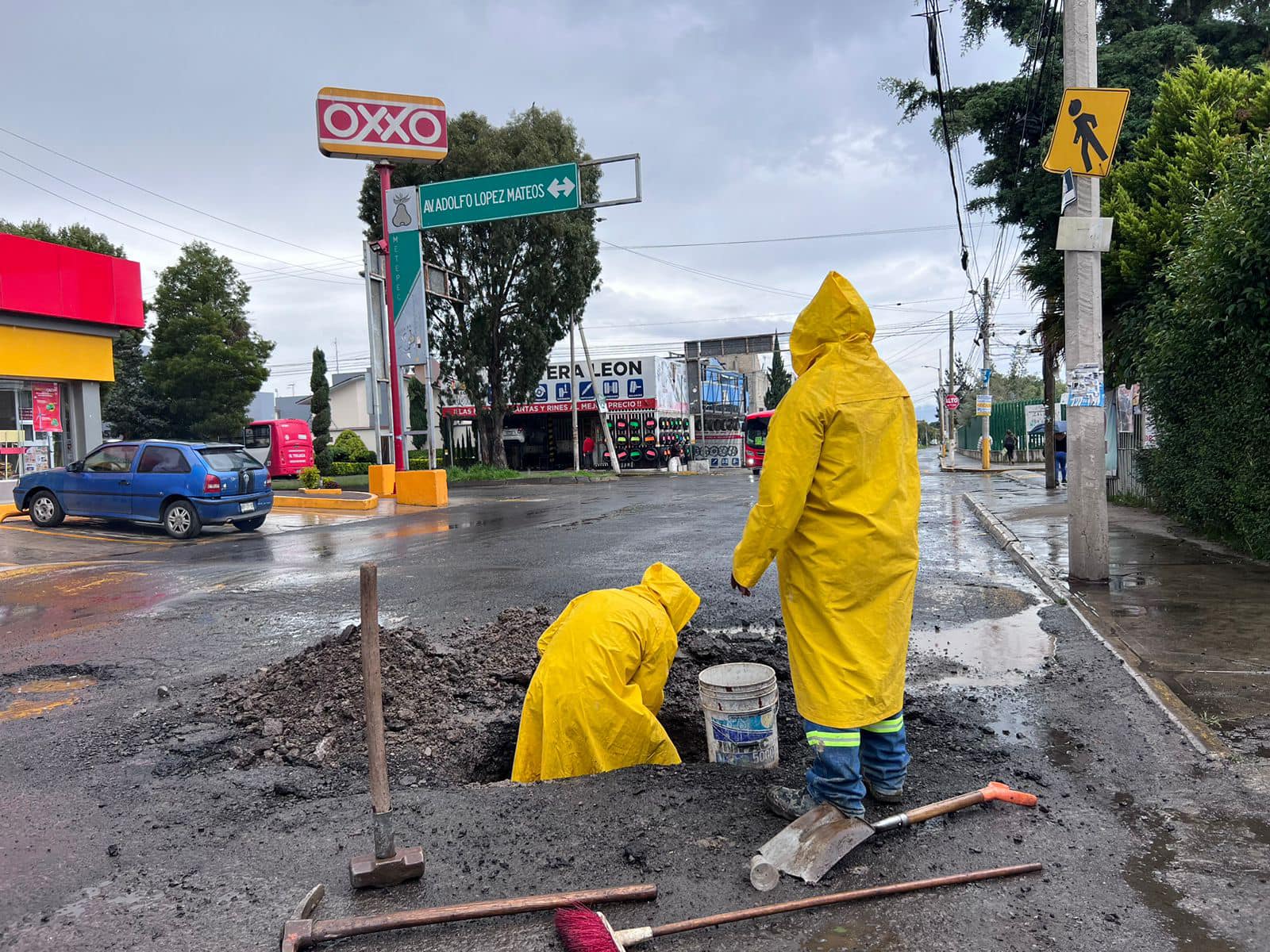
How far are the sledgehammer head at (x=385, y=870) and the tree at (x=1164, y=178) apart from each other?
1229 centimetres

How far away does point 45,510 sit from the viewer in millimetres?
14773

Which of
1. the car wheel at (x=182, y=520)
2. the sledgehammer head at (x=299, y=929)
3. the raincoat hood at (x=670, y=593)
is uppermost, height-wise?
the raincoat hood at (x=670, y=593)

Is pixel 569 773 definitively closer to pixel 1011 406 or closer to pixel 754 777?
pixel 754 777

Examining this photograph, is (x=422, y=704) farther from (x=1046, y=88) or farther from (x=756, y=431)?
(x=756, y=431)

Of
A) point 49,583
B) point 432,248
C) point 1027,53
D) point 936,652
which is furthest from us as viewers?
point 432,248

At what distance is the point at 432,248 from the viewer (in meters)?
30.4

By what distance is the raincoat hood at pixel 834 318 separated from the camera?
3.30 meters

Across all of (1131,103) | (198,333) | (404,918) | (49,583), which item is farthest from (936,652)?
(198,333)

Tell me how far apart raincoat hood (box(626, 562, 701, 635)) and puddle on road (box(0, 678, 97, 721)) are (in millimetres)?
3928

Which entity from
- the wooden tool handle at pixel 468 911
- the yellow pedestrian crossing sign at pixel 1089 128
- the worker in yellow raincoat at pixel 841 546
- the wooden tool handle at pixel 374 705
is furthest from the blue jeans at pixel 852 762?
the yellow pedestrian crossing sign at pixel 1089 128

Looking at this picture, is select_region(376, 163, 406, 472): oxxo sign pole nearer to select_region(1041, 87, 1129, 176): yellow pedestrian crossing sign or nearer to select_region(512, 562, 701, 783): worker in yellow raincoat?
select_region(1041, 87, 1129, 176): yellow pedestrian crossing sign

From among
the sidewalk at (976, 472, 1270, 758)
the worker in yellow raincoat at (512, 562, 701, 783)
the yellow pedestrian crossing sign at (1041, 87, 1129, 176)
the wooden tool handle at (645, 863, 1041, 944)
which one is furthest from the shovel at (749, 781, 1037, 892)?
the yellow pedestrian crossing sign at (1041, 87, 1129, 176)

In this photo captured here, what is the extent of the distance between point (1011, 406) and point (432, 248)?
3009 centimetres

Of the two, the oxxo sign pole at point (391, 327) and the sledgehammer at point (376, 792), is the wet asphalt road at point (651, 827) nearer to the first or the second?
the sledgehammer at point (376, 792)
